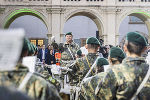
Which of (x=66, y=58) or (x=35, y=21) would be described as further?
(x=35, y=21)

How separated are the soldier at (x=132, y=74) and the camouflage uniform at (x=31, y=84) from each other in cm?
78

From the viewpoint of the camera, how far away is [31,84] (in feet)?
6.78

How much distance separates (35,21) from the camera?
24391 millimetres

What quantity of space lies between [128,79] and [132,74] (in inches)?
2.6

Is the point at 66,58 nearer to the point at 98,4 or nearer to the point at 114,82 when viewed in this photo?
the point at 114,82

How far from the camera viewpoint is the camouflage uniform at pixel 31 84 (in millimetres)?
1836

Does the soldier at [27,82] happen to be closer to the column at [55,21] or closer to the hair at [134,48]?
the hair at [134,48]

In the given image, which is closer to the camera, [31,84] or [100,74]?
[31,84]

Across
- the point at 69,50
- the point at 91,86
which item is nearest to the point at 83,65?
the point at 91,86

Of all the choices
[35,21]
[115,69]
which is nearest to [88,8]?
[35,21]

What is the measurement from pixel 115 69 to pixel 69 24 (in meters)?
22.2

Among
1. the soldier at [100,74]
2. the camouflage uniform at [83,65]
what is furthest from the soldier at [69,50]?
the soldier at [100,74]

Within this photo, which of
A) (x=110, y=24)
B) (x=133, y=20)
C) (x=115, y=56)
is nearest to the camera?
(x=115, y=56)

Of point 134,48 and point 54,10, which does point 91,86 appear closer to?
point 134,48
